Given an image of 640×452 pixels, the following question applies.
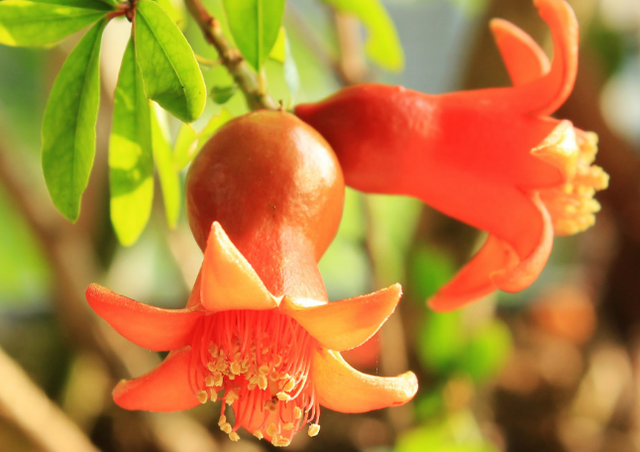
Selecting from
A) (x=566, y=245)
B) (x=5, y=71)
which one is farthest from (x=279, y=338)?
(x=566, y=245)

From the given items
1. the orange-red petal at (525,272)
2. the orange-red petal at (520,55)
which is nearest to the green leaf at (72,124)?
the orange-red petal at (525,272)

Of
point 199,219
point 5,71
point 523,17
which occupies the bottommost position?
point 5,71

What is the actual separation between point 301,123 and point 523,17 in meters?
1.37

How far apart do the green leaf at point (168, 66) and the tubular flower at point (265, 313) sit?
86 millimetres

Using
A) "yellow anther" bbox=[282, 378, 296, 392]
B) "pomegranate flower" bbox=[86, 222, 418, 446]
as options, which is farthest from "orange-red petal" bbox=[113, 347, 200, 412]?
"yellow anther" bbox=[282, 378, 296, 392]

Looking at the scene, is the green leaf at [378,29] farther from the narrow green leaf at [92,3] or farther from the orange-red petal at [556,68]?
the narrow green leaf at [92,3]

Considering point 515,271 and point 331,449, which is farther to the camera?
point 331,449

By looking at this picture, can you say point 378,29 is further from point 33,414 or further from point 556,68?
point 33,414

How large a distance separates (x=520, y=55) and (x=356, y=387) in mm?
520

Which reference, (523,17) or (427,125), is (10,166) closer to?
(427,125)

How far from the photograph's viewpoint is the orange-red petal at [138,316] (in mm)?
501

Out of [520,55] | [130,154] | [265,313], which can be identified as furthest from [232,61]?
[520,55]

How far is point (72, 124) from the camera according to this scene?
1.89ft

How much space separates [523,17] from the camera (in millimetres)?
1724
